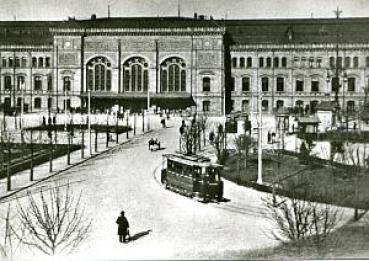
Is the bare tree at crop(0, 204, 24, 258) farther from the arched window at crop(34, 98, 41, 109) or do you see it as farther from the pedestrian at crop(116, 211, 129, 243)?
the arched window at crop(34, 98, 41, 109)

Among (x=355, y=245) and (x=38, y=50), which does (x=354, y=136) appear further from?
(x=38, y=50)

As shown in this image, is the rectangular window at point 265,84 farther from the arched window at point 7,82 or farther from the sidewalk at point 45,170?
the sidewalk at point 45,170

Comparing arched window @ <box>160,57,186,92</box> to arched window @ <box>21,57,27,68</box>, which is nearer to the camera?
arched window @ <box>21,57,27,68</box>

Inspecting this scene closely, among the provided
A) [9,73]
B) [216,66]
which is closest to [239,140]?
[9,73]

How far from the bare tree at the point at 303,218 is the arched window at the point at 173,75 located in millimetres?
41982

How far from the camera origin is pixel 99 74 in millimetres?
54781

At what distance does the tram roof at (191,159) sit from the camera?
15452 mm

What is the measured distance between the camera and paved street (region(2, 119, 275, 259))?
1141 cm

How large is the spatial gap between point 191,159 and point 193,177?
84 cm

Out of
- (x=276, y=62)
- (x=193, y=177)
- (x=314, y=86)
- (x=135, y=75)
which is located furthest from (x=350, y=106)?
(x=135, y=75)

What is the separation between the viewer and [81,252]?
1143cm

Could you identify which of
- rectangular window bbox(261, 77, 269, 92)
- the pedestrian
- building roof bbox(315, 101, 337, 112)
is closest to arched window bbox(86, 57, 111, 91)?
rectangular window bbox(261, 77, 269, 92)

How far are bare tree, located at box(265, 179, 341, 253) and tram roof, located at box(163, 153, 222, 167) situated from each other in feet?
8.95

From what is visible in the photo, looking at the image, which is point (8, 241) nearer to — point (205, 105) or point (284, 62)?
point (205, 105)
